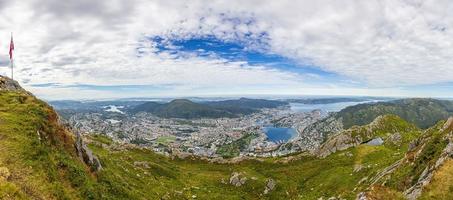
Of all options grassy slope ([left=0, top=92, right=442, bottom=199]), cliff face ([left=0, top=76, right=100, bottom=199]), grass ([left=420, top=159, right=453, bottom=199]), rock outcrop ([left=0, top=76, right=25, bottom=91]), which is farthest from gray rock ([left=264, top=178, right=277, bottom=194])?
rock outcrop ([left=0, top=76, right=25, bottom=91])

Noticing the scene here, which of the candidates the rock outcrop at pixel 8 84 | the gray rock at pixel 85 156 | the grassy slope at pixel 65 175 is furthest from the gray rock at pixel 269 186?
the rock outcrop at pixel 8 84

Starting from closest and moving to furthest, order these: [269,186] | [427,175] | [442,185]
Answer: [442,185] → [427,175] → [269,186]

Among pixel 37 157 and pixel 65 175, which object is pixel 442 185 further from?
pixel 37 157

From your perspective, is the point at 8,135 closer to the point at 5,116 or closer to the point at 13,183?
the point at 5,116

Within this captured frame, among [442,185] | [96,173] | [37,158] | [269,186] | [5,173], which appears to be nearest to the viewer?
[5,173]

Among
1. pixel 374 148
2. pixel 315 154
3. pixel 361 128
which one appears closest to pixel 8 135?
pixel 374 148

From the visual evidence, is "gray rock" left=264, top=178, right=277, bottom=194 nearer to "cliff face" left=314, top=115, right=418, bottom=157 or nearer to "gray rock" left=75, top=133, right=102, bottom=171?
"cliff face" left=314, top=115, right=418, bottom=157

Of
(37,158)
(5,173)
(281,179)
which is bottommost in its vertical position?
(281,179)

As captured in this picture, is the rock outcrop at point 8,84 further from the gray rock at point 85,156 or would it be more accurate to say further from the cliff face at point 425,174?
the cliff face at point 425,174

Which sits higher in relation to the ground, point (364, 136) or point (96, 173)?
point (96, 173)

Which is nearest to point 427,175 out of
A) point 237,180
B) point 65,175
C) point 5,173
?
point 65,175

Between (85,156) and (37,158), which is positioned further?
(85,156)
